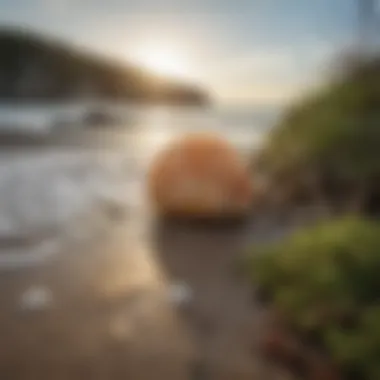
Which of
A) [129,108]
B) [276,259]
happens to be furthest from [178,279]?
[129,108]

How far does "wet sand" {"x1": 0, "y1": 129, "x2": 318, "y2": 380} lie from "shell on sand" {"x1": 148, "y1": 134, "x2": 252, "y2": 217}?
15 mm

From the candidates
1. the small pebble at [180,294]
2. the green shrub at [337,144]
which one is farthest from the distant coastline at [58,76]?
the small pebble at [180,294]

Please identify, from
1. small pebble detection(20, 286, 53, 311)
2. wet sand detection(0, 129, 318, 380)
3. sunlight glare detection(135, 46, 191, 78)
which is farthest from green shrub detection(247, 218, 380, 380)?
sunlight glare detection(135, 46, 191, 78)

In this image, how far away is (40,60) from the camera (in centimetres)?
83

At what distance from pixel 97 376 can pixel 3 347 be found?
70 mm

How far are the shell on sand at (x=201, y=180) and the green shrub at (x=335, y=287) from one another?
0.32 ft

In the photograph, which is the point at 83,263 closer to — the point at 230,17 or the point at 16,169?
the point at 16,169

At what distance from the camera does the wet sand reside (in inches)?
20.5

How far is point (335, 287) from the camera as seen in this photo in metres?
0.52

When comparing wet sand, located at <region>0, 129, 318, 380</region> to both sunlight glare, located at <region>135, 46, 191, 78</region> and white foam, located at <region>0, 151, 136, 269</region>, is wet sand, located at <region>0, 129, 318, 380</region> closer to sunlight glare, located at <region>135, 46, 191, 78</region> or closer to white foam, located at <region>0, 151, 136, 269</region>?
white foam, located at <region>0, 151, 136, 269</region>

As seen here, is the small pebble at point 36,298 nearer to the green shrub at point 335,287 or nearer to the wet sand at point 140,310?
the wet sand at point 140,310

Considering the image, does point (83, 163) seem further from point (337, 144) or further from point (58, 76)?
point (337, 144)

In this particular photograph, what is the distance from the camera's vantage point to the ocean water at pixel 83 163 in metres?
0.74

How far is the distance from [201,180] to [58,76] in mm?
239
